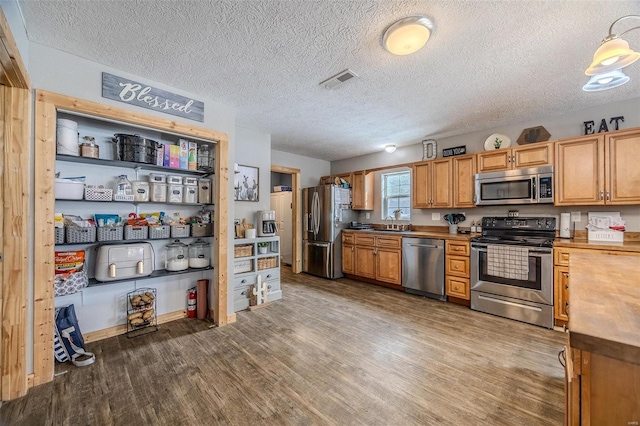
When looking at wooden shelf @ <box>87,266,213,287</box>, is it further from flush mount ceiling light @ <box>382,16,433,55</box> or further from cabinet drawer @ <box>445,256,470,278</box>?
cabinet drawer @ <box>445,256,470,278</box>

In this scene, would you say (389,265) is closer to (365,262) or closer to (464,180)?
(365,262)

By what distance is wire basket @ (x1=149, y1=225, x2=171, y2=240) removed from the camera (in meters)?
2.66

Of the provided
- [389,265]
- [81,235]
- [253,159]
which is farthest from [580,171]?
[81,235]

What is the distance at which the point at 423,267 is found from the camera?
154 inches

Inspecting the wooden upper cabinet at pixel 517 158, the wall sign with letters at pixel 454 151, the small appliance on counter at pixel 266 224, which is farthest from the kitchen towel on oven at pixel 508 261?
the small appliance on counter at pixel 266 224

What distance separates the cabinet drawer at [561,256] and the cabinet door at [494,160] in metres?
1.23

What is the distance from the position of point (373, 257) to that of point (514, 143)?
2.72m

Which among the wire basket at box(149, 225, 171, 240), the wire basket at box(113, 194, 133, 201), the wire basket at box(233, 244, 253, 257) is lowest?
the wire basket at box(233, 244, 253, 257)

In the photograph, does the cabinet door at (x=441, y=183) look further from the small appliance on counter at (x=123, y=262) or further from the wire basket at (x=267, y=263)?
the small appliance on counter at (x=123, y=262)

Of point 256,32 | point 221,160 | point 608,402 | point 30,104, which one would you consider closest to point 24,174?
point 30,104

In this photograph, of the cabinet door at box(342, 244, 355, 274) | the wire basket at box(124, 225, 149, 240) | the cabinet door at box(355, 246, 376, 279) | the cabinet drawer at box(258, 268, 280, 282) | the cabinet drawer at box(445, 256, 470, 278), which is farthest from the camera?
the cabinet door at box(342, 244, 355, 274)

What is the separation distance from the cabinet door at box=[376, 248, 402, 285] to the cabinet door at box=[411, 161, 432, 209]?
913 mm

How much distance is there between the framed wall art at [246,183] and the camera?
3.82 m

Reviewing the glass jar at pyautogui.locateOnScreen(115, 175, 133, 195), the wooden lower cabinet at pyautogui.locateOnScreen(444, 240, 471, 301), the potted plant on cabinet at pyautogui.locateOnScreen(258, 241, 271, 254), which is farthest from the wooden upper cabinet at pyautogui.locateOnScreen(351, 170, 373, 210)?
the glass jar at pyautogui.locateOnScreen(115, 175, 133, 195)
